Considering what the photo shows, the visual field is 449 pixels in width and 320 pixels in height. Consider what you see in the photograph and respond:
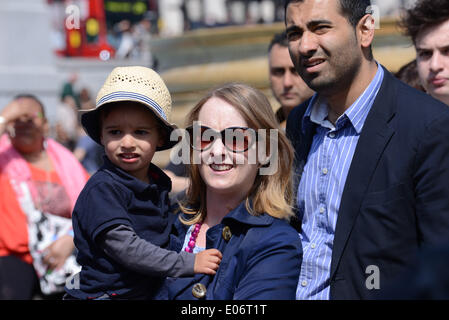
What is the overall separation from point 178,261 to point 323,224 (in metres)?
0.62

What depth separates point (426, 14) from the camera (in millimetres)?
3137

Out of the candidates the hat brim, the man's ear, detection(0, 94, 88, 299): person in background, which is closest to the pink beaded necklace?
the hat brim

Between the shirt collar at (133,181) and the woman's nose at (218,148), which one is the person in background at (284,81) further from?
the woman's nose at (218,148)

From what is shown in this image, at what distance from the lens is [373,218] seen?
226 centimetres

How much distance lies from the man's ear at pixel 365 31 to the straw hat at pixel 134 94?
95 centimetres

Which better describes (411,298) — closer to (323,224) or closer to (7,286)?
(323,224)

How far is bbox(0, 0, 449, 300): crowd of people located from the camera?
7.38ft

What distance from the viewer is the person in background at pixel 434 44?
3072mm

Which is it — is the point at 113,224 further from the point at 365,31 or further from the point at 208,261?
the point at 365,31

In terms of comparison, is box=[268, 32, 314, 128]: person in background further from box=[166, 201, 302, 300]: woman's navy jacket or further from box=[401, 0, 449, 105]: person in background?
box=[166, 201, 302, 300]: woman's navy jacket

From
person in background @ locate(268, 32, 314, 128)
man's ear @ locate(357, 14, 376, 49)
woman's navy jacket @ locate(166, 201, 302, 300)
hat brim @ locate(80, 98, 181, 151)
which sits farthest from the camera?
person in background @ locate(268, 32, 314, 128)

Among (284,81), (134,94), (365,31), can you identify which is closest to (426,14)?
(365,31)

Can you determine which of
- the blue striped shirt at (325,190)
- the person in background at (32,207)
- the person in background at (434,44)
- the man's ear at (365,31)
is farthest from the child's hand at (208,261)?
the person in background at (32,207)
